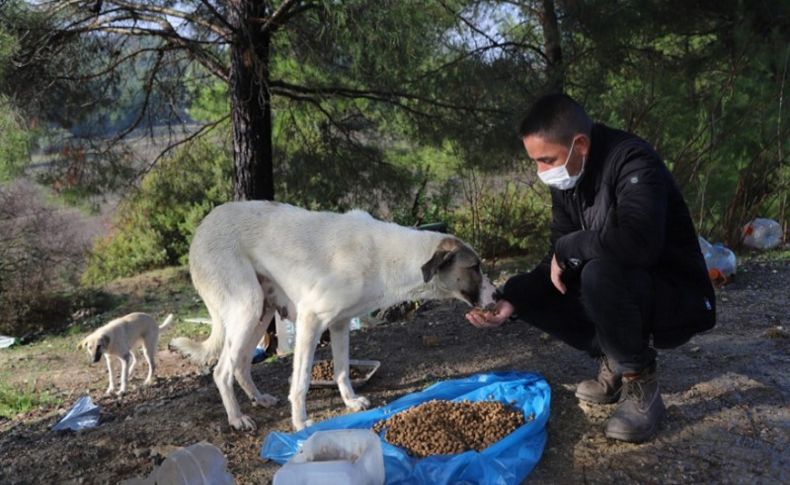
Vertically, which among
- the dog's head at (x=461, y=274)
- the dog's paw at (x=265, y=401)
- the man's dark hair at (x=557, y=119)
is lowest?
the dog's paw at (x=265, y=401)

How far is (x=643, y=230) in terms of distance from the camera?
9.31 ft

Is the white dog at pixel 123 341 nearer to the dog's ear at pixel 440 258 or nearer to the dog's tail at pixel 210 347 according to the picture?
the dog's tail at pixel 210 347

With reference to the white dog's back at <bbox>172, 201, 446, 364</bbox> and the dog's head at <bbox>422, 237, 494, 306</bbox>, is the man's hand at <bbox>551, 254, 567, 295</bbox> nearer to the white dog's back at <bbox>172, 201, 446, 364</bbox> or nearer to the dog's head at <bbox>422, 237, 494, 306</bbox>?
the dog's head at <bbox>422, 237, 494, 306</bbox>

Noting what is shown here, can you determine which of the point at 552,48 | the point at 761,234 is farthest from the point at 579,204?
the point at 761,234

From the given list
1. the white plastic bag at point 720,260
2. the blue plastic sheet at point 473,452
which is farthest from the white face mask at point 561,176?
the white plastic bag at point 720,260

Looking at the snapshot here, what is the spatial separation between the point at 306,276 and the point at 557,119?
5.38 feet

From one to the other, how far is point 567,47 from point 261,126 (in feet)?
12.5

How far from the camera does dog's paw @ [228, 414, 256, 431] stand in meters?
3.61

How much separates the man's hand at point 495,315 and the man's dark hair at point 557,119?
102 centimetres

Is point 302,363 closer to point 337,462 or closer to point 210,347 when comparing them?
point 210,347

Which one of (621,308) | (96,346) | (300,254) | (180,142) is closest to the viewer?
(621,308)

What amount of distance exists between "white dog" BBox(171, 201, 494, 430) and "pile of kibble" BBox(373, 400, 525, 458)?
0.50 meters

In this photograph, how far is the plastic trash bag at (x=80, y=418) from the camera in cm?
402

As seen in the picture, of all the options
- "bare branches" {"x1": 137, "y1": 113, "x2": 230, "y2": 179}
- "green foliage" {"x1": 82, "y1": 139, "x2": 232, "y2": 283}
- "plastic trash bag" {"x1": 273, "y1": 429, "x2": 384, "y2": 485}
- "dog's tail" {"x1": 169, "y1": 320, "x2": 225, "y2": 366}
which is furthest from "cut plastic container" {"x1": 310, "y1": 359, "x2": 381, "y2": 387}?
"green foliage" {"x1": 82, "y1": 139, "x2": 232, "y2": 283}
